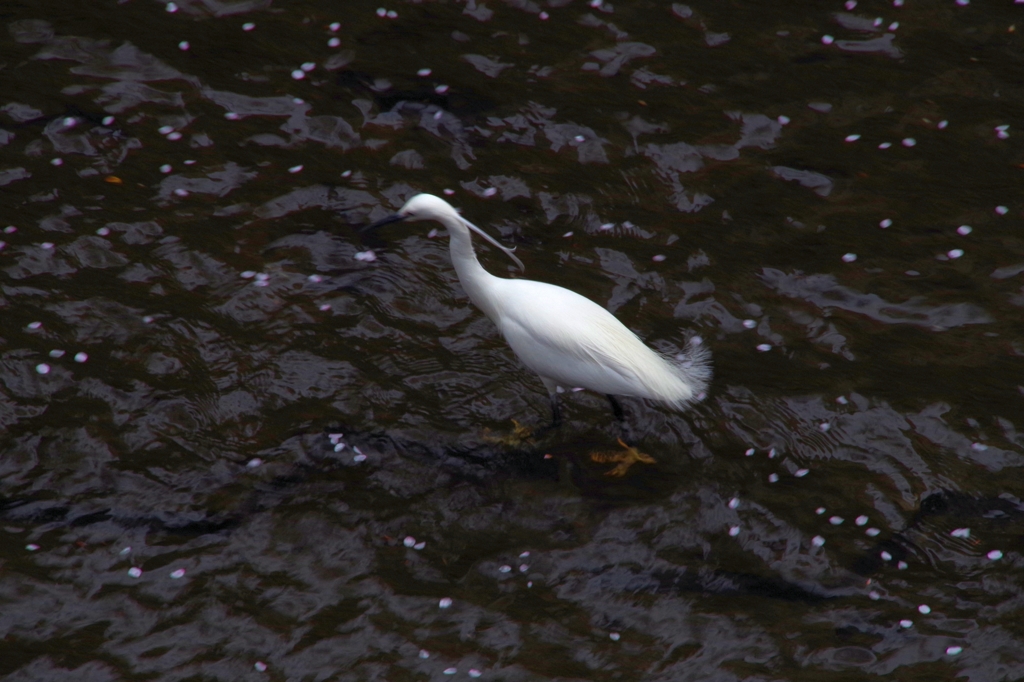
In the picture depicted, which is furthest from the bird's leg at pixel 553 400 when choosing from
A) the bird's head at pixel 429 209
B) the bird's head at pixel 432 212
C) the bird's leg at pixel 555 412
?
the bird's head at pixel 429 209

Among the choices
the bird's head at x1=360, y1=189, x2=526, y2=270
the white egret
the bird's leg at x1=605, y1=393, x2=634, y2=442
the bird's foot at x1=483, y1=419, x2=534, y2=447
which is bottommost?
the bird's foot at x1=483, y1=419, x2=534, y2=447

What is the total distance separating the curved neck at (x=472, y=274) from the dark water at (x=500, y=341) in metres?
0.67

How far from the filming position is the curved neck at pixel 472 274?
574cm

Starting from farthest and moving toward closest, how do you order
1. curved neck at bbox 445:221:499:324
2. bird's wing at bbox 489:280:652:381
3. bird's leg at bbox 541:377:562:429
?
bird's leg at bbox 541:377:562:429, curved neck at bbox 445:221:499:324, bird's wing at bbox 489:280:652:381

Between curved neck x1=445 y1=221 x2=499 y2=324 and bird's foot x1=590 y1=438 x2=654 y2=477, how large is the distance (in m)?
1.13

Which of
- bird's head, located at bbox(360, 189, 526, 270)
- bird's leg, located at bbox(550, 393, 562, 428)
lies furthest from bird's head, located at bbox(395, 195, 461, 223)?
bird's leg, located at bbox(550, 393, 562, 428)

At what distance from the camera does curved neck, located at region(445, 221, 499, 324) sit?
574cm

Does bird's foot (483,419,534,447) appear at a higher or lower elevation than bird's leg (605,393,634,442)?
lower

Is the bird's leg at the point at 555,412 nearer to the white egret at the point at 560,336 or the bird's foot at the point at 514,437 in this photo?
the white egret at the point at 560,336

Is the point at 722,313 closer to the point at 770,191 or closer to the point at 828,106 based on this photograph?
the point at 770,191

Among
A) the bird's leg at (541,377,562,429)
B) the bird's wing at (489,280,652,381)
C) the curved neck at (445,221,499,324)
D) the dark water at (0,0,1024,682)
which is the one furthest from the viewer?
the bird's leg at (541,377,562,429)

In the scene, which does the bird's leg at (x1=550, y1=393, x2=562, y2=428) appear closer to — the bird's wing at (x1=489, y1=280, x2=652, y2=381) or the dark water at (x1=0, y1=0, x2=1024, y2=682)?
the dark water at (x1=0, y1=0, x2=1024, y2=682)

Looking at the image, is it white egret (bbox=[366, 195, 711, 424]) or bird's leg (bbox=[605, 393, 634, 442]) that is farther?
bird's leg (bbox=[605, 393, 634, 442])

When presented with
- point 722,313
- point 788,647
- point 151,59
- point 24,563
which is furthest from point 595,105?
point 24,563
